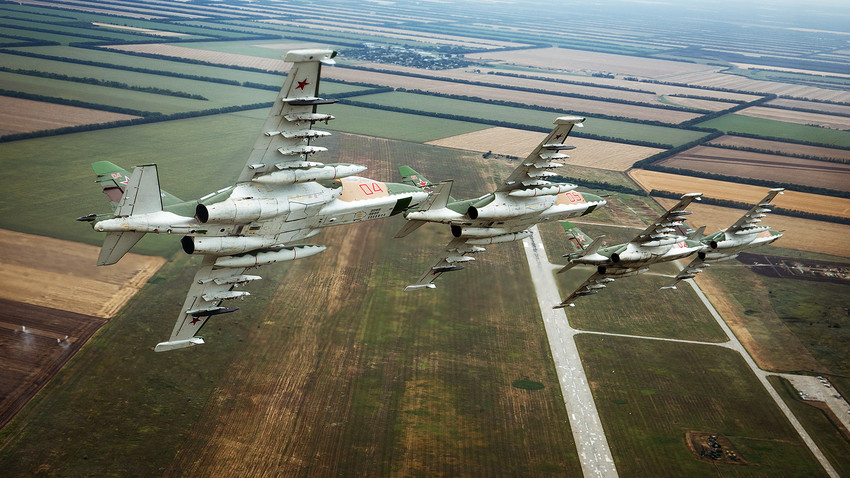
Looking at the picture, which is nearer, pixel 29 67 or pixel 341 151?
pixel 341 151

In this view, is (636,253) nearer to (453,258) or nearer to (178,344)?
(453,258)

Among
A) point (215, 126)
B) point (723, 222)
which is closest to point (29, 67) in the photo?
point (215, 126)

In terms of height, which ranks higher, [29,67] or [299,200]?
[299,200]

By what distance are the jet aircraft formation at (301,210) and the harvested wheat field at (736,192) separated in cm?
7079

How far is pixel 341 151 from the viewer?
472ft

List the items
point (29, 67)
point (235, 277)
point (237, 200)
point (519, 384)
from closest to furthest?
point (237, 200) < point (235, 277) < point (519, 384) < point (29, 67)

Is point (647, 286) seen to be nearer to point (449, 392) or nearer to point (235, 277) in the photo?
point (449, 392)

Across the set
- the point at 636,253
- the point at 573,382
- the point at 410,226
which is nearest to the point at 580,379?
the point at 573,382

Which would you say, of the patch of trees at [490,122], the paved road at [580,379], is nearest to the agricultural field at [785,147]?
the patch of trees at [490,122]

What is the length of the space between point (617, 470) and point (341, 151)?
9847cm

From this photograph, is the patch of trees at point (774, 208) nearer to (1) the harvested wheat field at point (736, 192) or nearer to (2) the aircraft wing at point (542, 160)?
(1) the harvested wheat field at point (736, 192)

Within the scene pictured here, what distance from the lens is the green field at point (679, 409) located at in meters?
63.2

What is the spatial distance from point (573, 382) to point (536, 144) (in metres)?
102

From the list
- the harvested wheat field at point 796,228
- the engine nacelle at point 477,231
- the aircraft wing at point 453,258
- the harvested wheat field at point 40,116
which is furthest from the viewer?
the harvested wheat field at point 40,116
